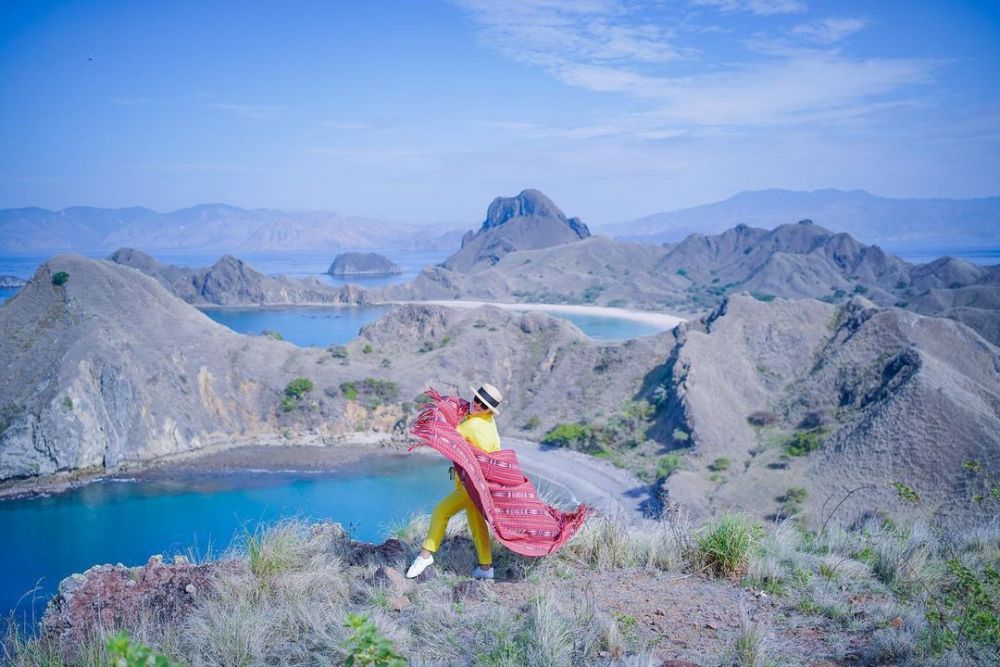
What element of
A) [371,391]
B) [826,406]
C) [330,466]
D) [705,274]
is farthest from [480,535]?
[705,274]

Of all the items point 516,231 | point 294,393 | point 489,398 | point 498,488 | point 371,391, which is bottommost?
point 371,391

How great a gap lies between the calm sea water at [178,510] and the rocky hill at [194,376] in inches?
112

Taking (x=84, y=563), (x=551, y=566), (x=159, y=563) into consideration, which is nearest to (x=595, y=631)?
(x=551, y=566)

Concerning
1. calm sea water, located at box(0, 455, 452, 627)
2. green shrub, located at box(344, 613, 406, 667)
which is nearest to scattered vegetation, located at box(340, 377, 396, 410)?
calm sea water, located at box(0, 455, 452, 627)

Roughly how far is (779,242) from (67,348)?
108093 mm

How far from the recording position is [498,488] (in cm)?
547

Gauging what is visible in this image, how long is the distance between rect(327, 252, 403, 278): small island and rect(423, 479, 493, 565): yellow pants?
158807 millimetres

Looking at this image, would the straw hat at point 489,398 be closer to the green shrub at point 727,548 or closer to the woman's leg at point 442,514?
the woman's leg at point 442,514

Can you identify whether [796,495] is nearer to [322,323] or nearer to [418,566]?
[418,566]

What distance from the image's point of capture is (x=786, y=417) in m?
29.1

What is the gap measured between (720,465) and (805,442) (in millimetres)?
3046

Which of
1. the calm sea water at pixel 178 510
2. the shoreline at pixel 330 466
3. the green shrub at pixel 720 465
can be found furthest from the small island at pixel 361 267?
the green shrub at pixel 720 465

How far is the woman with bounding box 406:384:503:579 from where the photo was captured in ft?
18.0

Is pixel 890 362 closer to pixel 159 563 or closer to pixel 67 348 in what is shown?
pixel 159 563
